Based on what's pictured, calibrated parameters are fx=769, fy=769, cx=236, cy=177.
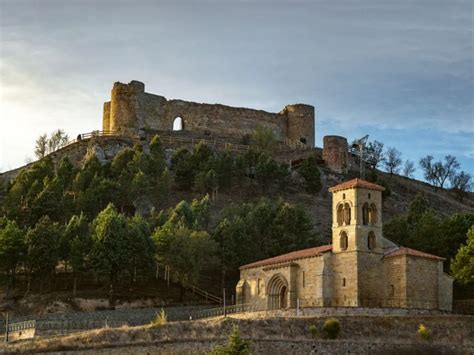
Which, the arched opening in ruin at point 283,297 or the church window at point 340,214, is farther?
the arched opening in ruin at point 283,297

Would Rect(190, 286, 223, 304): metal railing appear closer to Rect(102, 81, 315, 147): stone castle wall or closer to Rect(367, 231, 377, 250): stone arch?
Rect(367, 231, 377, 250): stone arch

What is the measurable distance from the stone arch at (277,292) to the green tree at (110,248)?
10.8 metres

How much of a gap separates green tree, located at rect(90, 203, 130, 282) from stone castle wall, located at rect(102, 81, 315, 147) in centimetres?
4081

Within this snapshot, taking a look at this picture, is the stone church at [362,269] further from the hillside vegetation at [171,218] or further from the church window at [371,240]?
the hillside vegetation at [171,218]

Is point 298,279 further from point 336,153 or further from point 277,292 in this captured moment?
Result: point 336,153

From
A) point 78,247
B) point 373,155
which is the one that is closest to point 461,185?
point 373,155

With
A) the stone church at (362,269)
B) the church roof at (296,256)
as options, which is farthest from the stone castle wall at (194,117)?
the stone church at (362,269)

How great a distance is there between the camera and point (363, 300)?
5028 cm

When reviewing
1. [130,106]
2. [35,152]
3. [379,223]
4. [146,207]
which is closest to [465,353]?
[379,223]

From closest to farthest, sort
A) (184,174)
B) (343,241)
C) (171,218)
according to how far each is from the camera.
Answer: (343,241) < (171,218) < (184,174)

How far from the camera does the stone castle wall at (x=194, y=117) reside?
99.2 metres

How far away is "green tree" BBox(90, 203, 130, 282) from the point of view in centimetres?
5659

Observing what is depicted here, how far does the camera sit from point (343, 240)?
Answer: 52.8 metres

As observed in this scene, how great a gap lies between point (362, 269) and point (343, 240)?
2.73 metres
